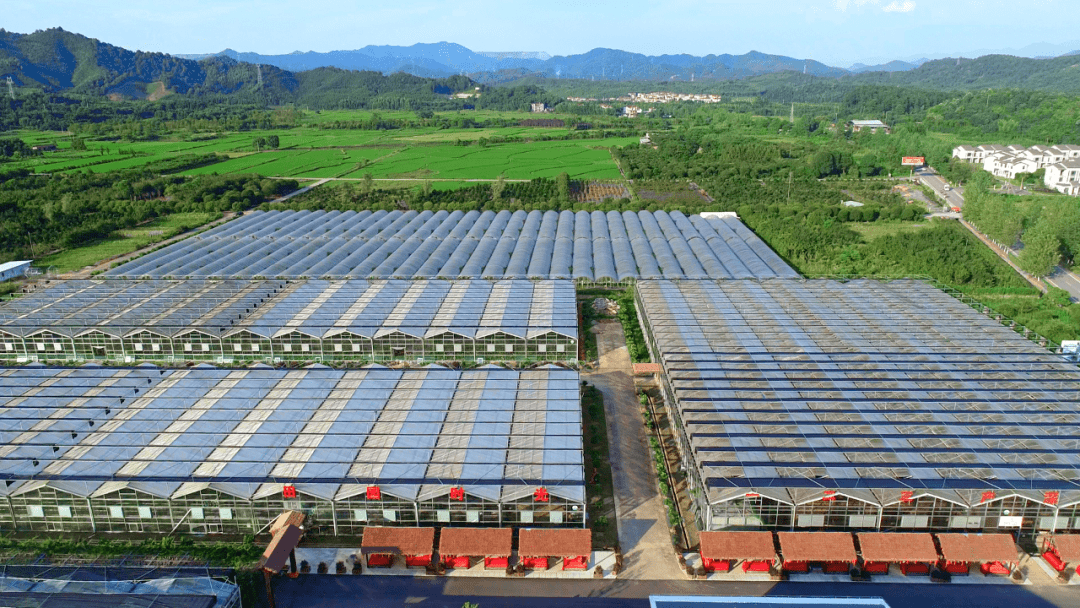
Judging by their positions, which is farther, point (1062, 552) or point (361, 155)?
point (361, 155)

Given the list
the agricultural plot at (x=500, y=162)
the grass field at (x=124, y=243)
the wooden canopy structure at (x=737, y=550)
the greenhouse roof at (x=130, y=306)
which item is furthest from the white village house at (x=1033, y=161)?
the grass field at (x=124, y=243)

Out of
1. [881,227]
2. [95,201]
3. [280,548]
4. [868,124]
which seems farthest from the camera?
[868,124]

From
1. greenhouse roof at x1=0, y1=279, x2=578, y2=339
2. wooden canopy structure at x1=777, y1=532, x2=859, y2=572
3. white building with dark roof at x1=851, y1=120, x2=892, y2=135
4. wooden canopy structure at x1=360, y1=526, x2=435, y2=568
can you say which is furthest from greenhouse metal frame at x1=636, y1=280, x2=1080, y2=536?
white building with dark roof at x1=851, y1=120, x2=892, y2=135

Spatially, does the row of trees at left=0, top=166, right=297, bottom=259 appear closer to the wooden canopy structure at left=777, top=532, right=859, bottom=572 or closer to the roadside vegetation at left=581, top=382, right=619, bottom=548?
the roadside vegetation at left=581, top=382, right=619, bottom=548

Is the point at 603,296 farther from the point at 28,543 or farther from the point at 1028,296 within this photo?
the point at 28,543

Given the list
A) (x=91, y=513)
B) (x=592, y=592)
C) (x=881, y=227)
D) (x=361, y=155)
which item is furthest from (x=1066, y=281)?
(x=361, y=155)

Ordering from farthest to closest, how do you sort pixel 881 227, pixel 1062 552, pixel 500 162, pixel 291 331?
pixel 500 162, pixel 881 227, pixel 291 331, pixel 1062 552

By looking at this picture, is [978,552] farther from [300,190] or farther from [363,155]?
[363,155]
